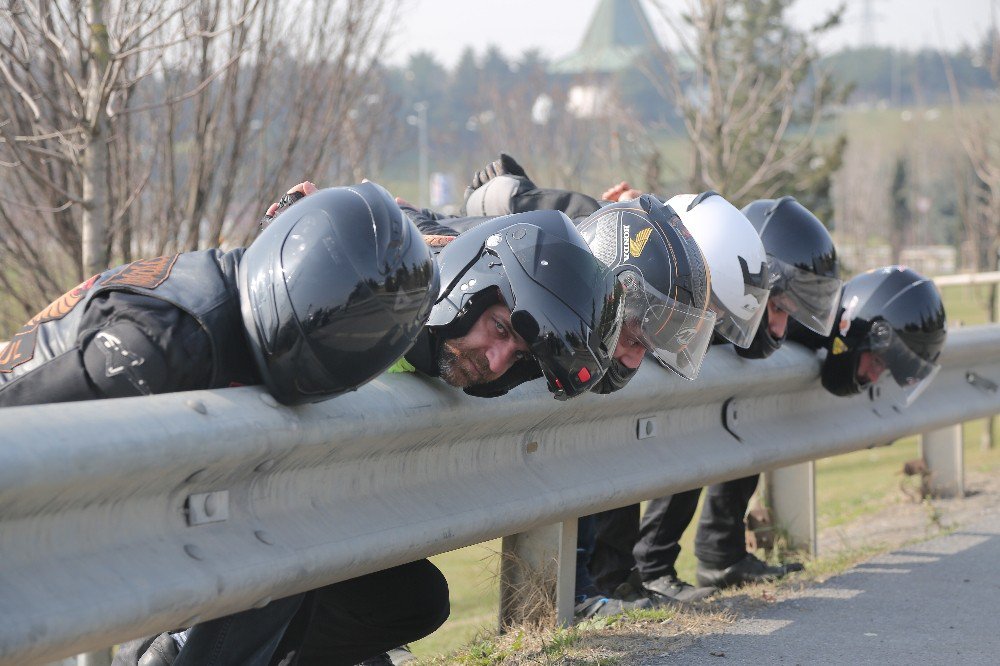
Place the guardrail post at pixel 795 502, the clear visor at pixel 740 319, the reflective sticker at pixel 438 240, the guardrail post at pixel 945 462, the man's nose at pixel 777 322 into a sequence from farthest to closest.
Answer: the guardrail post at pixel 945 462, the guardrail post at pixel 795 502, the man's nose at pixel 777 322, the clear visor at pixel 740 319, the reflective sticker at pixel 438 240

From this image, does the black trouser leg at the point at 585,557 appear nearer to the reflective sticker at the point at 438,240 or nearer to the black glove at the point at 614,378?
the black glove at the point at 614,378

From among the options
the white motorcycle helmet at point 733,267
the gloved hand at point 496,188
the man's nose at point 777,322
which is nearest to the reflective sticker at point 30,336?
the white motorcycle helmet at point 733,267

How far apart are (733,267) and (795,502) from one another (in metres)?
1.51

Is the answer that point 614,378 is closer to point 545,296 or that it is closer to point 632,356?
point 632,356

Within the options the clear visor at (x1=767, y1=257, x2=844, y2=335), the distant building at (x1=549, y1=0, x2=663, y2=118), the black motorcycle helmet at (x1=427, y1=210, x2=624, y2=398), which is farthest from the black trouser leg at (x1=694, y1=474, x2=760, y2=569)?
the distant building at (x1=549, y1=0, x2=663, y2=118)

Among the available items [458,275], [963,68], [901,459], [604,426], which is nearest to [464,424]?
[458,275]

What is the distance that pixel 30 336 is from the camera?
10.6 ft

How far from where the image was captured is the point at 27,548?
92.4 inches

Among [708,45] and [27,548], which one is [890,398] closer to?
[27,548]

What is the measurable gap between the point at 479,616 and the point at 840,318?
265 cm

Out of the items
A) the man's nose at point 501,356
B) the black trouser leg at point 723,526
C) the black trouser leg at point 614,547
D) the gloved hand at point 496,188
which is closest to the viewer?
the man's nose at point 501,356

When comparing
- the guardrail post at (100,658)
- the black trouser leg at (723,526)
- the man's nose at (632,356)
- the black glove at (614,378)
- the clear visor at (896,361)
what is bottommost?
the black trouser leg at (723,526)

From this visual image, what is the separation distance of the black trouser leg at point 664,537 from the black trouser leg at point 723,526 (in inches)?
3.6

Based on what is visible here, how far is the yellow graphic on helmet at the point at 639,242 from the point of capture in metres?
4.70
